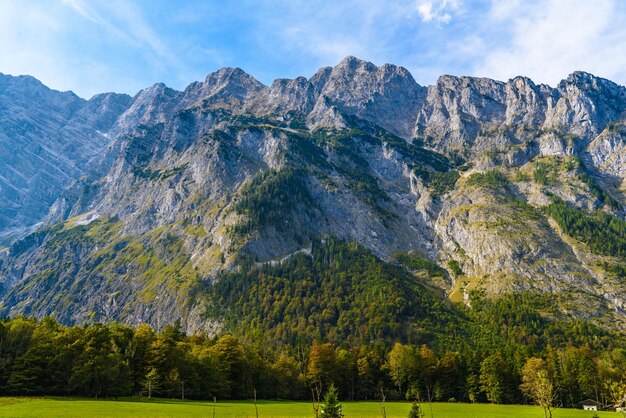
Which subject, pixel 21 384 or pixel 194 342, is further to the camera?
pixel 194 342

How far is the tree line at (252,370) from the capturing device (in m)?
81.2

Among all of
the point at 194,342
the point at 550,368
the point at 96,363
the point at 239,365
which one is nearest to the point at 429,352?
the point at 550,368

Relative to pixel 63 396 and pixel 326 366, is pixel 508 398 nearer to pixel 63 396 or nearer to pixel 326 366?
pixel 326 366

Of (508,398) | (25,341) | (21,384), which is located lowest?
(508,398)

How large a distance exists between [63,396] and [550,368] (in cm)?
11578

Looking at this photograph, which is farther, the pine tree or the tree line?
the tree line

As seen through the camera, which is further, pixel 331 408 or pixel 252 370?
pixel 252 370

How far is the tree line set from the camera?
81188 millimetres

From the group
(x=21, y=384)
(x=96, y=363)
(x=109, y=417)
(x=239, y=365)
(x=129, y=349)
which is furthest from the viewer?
(x=239, y=365)

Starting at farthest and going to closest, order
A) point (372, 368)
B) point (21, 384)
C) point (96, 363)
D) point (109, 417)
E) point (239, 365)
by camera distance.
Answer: point (372, 368), point (239, 365), point (96, 363), point (21, 384), point (109, 417)

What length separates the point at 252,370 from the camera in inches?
4382

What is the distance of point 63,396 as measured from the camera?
79.1m

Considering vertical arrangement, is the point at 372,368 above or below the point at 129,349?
below

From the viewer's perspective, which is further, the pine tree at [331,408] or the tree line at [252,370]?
the tree line at [252,370]
